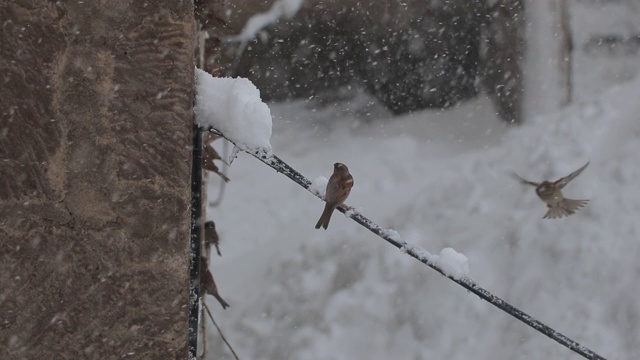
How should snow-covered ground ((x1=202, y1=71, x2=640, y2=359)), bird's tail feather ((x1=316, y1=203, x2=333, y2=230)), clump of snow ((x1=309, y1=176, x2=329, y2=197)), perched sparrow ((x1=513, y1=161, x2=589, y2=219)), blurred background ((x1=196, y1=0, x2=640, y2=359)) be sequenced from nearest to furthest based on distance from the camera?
clump of snow ((x1=309, y1=176, x2=329, y2=197)) < bird's tail feather ((x1=316, y1=203, x2=333, y2=230)) < perched sparrow ((x1=513, y1=161, x2=589, y2=219)) < snow-covered ground ((x1=202, y1=71, x2=640, y2=359)) < blurred background ((x1=196, y1=0, x2=640, y2=359))

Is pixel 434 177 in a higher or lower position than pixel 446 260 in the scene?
higher

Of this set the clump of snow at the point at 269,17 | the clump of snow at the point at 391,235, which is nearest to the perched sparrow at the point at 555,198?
the clump of snow at the point at 391,235

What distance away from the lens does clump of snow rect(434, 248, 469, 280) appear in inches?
83.5

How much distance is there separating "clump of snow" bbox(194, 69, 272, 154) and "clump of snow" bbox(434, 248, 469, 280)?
0.61 meters

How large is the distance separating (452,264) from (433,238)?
5305 millimetres

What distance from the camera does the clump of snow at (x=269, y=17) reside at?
7.96 m

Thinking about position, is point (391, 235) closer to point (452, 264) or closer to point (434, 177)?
point (452, 264)

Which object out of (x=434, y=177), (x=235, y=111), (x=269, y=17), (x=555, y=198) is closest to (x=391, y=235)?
(x=235, y=111)

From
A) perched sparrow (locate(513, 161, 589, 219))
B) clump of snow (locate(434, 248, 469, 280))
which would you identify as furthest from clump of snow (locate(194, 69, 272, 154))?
perched sparrow (locate(513, 161, 589, 219))

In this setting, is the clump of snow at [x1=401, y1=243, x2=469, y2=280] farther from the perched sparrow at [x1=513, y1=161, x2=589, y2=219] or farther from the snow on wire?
the perched sparrow at [x1=513, y1=161, x2=589, y2=219]

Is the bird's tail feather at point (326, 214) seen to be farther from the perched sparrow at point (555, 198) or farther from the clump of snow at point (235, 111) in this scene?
the perched sparrow at point (555, 198)

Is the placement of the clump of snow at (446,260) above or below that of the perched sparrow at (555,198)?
below

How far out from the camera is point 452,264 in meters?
2.14

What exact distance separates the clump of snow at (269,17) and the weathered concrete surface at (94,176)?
248 inches
